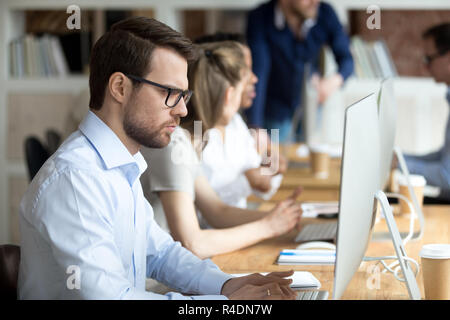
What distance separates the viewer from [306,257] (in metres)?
1.70

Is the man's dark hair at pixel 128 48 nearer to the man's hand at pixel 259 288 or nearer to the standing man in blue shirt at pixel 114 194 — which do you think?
the standing man in blue shirt at pixel 114 194

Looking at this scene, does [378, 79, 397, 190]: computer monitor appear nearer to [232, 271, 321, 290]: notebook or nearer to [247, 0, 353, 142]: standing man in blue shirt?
[232, 271, 321, 290]: notebook

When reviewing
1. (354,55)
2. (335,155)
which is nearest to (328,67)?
(354,55)

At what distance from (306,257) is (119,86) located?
0.70 metres

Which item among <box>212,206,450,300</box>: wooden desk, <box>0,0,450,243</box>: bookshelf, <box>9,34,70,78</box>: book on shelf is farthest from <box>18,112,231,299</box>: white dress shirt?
<box>9,34,70,78</box>: book on shelf

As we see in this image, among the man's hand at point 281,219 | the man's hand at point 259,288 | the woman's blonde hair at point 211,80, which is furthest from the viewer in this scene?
the woman's blonde hair at point 211,80

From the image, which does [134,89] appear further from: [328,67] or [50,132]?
[328,67]

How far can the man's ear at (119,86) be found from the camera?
128 cm

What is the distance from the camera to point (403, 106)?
15.5 ft

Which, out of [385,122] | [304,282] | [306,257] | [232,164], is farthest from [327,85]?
[304,282]

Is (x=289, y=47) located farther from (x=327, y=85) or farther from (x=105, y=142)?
(x=105, y=142)

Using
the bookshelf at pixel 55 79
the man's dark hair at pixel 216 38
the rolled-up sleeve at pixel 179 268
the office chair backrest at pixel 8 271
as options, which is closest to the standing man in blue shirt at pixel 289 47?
the bookshelf at pixel 55 79

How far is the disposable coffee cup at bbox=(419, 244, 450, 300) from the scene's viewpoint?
1.34 metres

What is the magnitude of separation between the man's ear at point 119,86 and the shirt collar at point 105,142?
6cm
